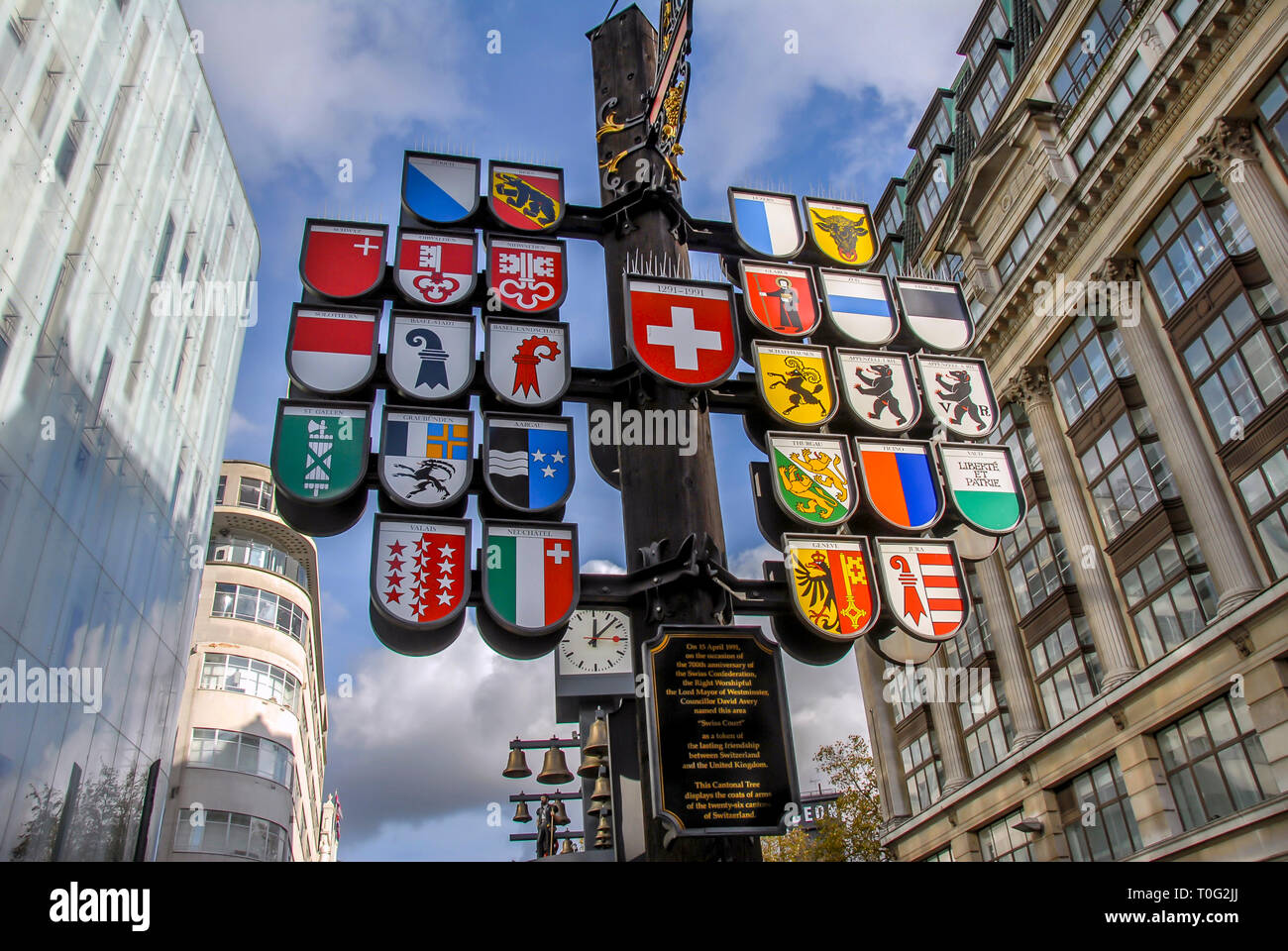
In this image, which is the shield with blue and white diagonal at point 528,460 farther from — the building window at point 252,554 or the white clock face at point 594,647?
the building window at point 252,554

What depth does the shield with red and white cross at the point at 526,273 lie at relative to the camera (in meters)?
8.80

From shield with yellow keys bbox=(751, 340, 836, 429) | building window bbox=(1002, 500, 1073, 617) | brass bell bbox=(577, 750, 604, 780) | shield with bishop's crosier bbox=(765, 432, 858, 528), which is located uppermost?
building window bbox=(1002, 500, 1073, 617)

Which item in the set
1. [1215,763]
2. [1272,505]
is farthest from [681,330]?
[1215,763]

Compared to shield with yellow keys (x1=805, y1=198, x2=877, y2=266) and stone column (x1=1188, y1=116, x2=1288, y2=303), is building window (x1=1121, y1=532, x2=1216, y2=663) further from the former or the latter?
shield with yellow keys (x1=805, y1=198, x2=877, y2=266)

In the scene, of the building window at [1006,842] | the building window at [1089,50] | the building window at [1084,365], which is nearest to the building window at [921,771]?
the building window at [1006,842]

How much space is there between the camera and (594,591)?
23.6 feet

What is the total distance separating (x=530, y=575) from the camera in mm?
7055

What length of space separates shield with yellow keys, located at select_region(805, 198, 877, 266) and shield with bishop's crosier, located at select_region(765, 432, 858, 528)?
306 cm

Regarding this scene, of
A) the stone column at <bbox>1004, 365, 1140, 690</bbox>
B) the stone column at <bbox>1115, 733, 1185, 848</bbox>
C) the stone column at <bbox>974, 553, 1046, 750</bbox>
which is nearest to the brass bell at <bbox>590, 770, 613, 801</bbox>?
the stone column at <bbox>1115, 733, 1185, 848</bbox>

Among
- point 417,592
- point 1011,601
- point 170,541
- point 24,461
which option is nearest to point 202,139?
point 170,541

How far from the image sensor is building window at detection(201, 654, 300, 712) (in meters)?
45.9

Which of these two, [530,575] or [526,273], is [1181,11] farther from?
[530,575]

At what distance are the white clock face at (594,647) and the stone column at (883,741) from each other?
114ft

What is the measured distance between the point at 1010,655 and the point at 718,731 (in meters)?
34.6
